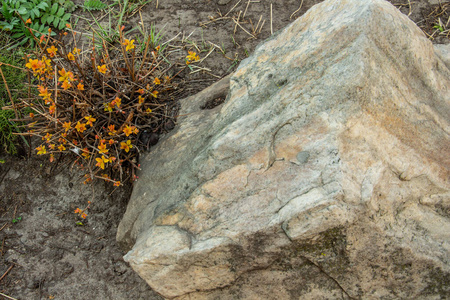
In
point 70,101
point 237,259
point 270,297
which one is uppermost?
point 70,101

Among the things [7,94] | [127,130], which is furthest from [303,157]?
[7,94]

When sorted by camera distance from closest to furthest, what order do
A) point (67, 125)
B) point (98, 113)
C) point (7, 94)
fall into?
point (67, 125) < point (98, 113) < point (7, 94)

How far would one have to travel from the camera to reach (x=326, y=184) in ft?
5.65

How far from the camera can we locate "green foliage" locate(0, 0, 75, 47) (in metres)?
3.58

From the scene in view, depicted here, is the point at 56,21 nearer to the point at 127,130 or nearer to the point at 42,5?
the point at 42,5

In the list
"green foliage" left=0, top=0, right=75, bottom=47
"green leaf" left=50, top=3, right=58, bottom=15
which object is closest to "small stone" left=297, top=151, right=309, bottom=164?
"green foliage" left=0, top=0, right=75, bottom=47

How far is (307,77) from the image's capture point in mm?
1961

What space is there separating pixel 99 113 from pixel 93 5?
1.61m

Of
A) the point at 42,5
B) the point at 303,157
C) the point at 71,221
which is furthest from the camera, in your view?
the point at 42,5

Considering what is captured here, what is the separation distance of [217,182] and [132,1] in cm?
271

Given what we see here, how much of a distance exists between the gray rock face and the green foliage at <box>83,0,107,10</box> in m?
2.42

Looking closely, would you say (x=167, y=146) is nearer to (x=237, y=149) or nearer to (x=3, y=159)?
(x=237, y=149)

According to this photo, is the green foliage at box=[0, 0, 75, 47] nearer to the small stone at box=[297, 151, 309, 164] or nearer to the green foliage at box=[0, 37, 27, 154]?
the green foliage at box=[0, 37, 27, 154]

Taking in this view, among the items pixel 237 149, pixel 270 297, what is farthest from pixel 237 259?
pixel 237 149
